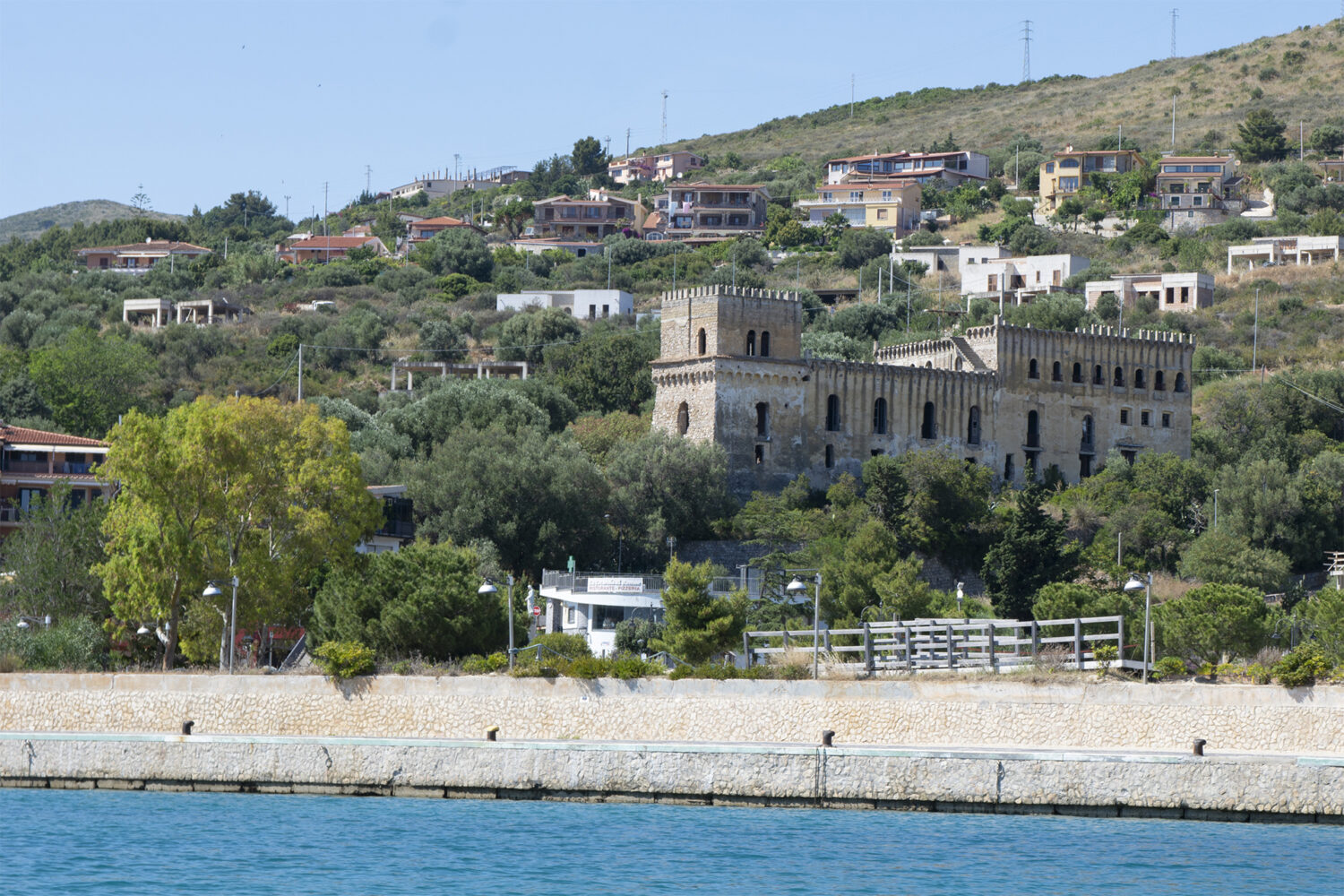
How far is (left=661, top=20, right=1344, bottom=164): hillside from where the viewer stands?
140500mm

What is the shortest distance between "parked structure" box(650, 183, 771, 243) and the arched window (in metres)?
62.1

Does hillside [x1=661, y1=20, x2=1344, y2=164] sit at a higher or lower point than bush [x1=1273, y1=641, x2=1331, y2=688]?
higher

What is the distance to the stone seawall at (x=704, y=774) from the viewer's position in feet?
89.4

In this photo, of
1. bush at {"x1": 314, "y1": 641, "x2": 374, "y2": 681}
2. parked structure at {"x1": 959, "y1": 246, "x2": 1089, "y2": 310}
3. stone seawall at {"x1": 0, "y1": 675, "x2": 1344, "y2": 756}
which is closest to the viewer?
stone seawall at {"x1": 0, "y1": 675, "x2": 1344, "y2": 756}

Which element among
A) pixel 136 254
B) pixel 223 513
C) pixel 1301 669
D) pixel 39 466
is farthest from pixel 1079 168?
pixel 1301 669

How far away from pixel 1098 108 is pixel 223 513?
124 meters

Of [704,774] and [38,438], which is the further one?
[38,438]

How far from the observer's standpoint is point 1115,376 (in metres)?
69.4

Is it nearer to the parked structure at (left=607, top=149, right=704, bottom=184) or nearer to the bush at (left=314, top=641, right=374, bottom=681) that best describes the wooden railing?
the bush at (left=314, top=641, right=374, bottom=681)

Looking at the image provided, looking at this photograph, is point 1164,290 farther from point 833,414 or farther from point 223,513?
point 223,513

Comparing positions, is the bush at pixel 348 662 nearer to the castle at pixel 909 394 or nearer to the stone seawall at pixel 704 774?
the stone seawall at pixel 704 774

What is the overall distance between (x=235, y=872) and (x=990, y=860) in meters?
9.53

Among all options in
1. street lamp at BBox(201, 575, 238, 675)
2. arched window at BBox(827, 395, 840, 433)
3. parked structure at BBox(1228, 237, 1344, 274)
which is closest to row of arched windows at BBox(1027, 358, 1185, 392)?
arched window at BBox(827, 395, 840, 433)

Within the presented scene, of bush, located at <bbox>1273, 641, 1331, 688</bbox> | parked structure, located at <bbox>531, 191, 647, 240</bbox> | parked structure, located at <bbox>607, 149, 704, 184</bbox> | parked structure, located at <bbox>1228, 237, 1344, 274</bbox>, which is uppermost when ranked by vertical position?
parked structure, located at <bbox>607, 149, 704, 184</bbox>
